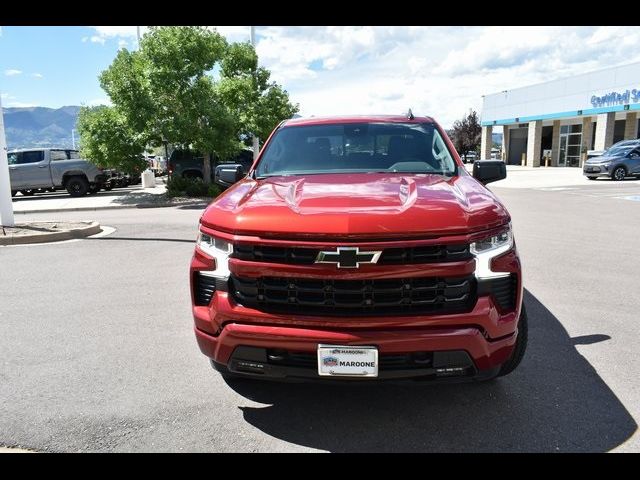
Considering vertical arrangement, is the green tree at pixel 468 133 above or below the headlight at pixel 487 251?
above

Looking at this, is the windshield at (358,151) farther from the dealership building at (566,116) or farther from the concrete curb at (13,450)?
the dealership building at (566,116)

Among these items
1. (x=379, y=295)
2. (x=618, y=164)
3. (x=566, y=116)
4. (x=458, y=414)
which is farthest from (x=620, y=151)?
(x=379, y=295)

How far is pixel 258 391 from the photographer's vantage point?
3.48 m

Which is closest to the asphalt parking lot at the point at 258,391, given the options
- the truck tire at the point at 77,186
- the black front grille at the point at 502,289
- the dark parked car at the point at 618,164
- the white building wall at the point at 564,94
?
the black front grille at the point at 502,289

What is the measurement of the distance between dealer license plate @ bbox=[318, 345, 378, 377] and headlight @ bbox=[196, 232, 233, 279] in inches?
27.2

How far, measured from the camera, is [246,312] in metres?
2.76

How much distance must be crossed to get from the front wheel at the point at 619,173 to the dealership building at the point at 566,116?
1154 centimetres

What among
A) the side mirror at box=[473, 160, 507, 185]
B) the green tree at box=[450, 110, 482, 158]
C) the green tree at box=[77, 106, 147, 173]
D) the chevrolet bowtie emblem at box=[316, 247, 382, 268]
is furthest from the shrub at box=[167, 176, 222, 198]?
the green tree at box=[450, 110, 482, 158]

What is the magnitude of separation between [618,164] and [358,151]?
23.6 m

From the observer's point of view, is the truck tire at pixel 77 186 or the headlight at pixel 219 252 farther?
the truck tire at pixel 77 186

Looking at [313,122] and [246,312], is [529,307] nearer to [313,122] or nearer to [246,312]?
[313,122]

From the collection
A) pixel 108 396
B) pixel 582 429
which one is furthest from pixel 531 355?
pixel 108 396

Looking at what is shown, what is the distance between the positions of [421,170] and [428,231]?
Result: 4.70ft

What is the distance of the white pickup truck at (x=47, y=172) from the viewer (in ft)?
64.5
